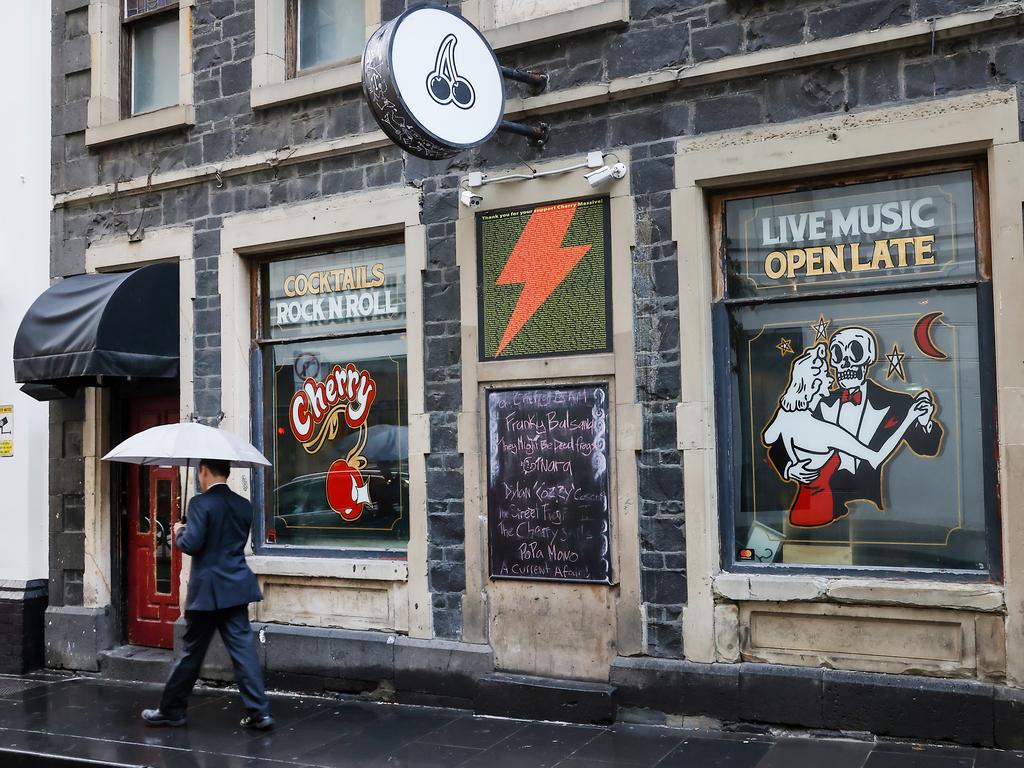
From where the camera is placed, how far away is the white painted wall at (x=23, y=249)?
1041cm

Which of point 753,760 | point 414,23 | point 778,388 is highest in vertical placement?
point 414,23

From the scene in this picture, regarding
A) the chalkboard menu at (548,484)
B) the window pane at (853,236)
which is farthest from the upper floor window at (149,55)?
the window pane at (853,236)

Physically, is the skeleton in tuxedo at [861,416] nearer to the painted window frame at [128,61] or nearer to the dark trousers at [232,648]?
the dark trousers at [232,648]

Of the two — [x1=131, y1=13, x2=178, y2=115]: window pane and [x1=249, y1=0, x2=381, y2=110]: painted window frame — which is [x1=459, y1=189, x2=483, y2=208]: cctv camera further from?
[x1=131, y1=13, x2=178, y2=115]: window pane

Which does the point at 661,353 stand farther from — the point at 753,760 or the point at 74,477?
the point at 74,477

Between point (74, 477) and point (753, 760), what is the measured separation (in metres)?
6.87

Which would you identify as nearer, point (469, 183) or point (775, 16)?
point (775, 16)

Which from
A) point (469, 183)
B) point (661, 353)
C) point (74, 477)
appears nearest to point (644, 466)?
point (661, 353)

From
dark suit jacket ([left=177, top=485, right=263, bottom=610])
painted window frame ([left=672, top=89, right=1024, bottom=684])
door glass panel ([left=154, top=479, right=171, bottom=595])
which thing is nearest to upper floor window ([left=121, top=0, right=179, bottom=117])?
door glass panel ([left=154, top=479, right=171, bottom=595])

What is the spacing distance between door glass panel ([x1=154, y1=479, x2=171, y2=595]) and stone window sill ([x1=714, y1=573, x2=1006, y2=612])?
17.5 feet

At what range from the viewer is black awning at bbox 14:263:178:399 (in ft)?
30.6

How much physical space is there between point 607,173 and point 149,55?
531 cm

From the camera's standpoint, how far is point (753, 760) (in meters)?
6.52

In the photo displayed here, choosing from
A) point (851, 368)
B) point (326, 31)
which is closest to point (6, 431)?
point (326, 31)
